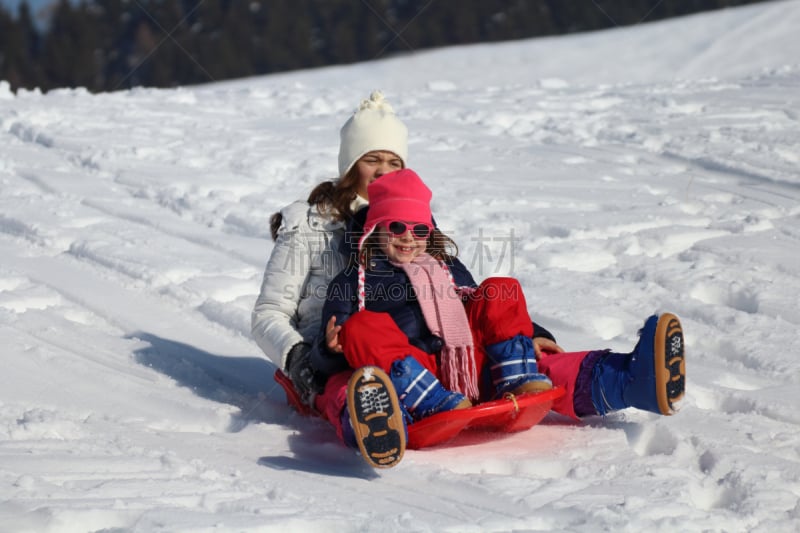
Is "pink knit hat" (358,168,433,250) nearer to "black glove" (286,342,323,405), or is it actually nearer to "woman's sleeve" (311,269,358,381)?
"woman's sleeve" (311,269,358,381)

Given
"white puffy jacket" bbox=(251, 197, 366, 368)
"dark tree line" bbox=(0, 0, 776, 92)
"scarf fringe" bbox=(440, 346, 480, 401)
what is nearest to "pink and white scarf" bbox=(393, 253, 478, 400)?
"scarf fringe" bbox=(440, 346, 480, 401)

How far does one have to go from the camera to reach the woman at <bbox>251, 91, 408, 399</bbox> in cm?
295

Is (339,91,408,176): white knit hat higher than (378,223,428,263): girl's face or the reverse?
higher

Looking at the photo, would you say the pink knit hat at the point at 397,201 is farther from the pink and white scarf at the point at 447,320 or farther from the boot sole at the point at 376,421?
the boot sole at the point at 376,421

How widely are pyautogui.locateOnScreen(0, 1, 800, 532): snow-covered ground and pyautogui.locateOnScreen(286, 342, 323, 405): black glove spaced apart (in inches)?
4.3

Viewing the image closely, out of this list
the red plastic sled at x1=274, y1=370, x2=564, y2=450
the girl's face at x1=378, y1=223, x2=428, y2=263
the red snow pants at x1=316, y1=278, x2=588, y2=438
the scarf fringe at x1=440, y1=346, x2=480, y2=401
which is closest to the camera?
the red plastic sled at x1=274, y1=370, x2=564, y2=450

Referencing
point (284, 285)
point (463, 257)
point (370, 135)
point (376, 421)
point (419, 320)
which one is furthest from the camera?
point (463, 257)

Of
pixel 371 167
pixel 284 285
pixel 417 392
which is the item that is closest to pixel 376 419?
pixel 417 392

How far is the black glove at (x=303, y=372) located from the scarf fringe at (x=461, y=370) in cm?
34

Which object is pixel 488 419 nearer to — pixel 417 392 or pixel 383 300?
pixel 417 392

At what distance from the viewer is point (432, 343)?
2.70 metres

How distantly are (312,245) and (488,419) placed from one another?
81 centimetres

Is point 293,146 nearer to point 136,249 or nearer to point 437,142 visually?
point 437,142

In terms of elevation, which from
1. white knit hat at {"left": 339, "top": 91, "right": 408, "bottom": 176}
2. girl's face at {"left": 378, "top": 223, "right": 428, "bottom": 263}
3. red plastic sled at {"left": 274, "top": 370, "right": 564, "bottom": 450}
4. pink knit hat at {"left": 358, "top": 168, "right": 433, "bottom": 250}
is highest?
white knit hat at {"left": 339, "top": 91, "right": 408, "bottom": 176}
